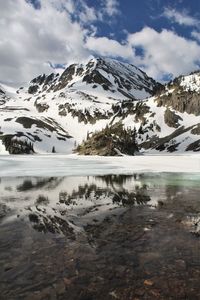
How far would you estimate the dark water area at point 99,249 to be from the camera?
834 centimetres

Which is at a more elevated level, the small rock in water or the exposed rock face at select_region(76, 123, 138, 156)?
the exposed rock face at select_region(76, 123, 138, 156)

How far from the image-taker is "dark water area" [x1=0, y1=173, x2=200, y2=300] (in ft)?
27.4

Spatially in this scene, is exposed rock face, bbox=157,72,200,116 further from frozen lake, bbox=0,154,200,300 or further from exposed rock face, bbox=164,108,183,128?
frozen lake, bbox=0,154,200,300

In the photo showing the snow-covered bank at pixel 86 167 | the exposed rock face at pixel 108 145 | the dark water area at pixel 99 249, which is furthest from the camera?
the exposed rock face at pixel 108 145

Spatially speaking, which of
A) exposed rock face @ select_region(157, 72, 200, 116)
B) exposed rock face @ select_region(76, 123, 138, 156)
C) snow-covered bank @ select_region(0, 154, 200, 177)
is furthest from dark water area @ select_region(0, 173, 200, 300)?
exposed rock face @ select_region(157, 72, 200, 116)

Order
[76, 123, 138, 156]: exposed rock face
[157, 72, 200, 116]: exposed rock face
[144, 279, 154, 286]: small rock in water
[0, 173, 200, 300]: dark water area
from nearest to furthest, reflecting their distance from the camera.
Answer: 1. [0, 173, 200, 300]: dark water area
2. [144, 279, 154, 286]: small rock in water
3. [76, 123, 138, 156]: exposed rock face
4. [157, 72, 200, 116]: exposed rock face

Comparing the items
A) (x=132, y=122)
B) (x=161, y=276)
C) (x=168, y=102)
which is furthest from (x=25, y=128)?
(x=161, y=276)

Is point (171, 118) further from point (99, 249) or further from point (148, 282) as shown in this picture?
point (148, 282)

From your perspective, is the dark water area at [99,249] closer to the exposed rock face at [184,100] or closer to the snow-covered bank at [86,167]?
the snow-covered bank at [86,167]

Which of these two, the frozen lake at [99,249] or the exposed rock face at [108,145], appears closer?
the frozen lake at [99,249]

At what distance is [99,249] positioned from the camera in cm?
1118

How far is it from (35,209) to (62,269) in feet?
26.9

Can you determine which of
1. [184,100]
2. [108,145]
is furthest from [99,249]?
[184,100]

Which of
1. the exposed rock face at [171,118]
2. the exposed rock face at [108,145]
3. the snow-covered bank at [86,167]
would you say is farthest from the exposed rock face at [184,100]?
the snow-covered bank at [86,167]
